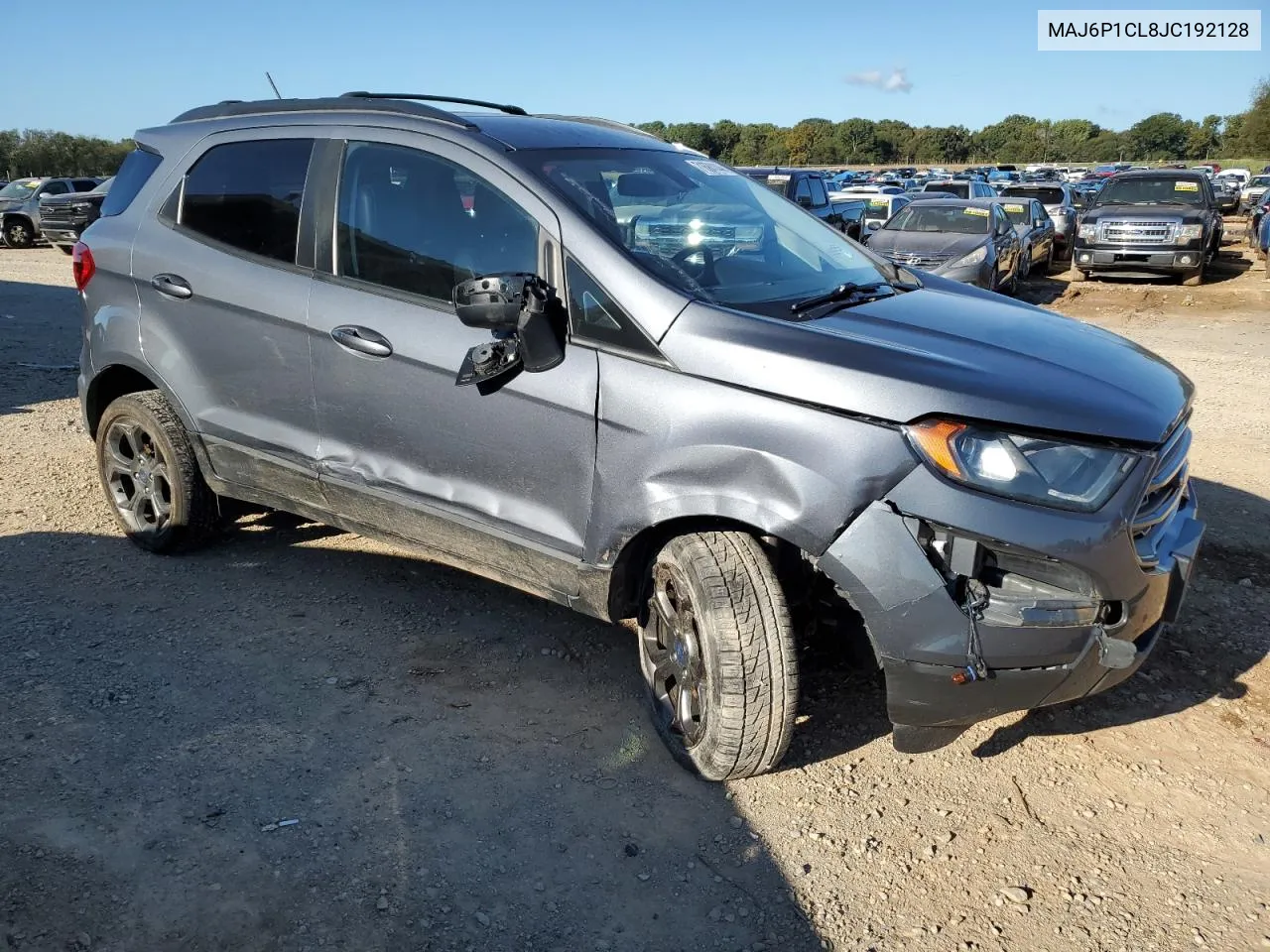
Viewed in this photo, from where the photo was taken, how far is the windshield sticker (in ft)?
13.5

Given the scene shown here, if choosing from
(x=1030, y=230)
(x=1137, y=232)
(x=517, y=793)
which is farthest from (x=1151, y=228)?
(x=517, y=793)

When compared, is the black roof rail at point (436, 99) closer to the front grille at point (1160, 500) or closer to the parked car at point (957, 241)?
the front grille at point (1160, 500)

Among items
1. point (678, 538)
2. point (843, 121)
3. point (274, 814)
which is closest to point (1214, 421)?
point (678, 538)

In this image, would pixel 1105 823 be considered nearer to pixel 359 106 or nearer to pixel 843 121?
pixel 359 106

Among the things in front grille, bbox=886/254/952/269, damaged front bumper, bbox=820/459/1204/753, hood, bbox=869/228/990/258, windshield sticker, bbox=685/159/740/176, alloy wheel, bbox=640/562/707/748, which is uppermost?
windshield sticker, bbox=685/159/740/176

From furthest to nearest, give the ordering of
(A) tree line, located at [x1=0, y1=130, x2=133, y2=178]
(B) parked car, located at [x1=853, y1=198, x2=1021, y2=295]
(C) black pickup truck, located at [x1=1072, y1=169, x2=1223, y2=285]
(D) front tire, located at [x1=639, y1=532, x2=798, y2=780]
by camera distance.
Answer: (A) tree line, located at [x1=0, y1=130, x2=133, y2=178]
(C) black pickup truck, located at [x1=1072, y1=169, x2=1223, y2=285]
(B) parked car, located at [x1=853, y1=198, x2=1021, y2=295]
(D) front tire, located at [x1=639, y1=532, x2=798, y2=780]

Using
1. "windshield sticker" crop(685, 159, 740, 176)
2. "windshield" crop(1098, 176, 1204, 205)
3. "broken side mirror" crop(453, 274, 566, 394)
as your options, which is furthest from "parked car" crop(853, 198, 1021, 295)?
"broken side mirror" crop(453, 274, 566, 394)

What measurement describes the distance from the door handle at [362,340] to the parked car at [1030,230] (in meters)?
13.6

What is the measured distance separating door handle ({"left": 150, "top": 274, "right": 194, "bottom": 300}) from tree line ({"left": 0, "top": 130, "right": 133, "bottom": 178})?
57.9 metres

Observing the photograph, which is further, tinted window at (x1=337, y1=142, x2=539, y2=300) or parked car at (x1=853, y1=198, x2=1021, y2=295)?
parked car at (x1=853, y1=198, x2=1021, y2=295)

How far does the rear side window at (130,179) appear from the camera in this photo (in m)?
4.50

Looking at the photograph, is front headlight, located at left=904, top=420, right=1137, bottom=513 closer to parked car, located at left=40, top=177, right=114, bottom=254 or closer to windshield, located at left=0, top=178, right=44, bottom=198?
parked car, located at left=40, top=177, right=114, bottom=254

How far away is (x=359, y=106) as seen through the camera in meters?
3.87

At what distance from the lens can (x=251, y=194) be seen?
13.4 feet
